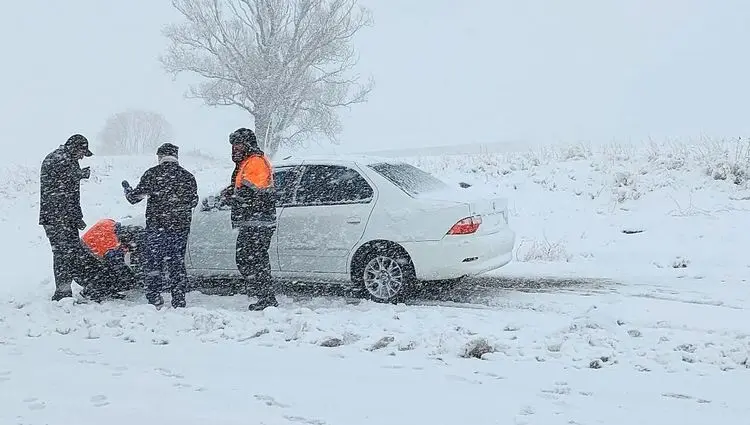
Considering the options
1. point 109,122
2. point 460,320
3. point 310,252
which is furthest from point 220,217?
point 109,122

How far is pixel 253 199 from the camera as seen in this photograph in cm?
607

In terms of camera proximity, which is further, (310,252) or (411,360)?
(310,252)

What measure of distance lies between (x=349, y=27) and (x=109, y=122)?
39151 millimetres

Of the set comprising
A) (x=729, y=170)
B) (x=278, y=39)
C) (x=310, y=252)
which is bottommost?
(x=310, y=252)

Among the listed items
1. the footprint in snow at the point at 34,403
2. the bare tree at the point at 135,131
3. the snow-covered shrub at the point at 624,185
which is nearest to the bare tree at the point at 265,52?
the snow-covered shrub at the point at 624,185

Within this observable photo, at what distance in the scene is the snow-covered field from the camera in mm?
3471

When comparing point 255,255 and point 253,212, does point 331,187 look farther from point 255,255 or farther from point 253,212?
point 255,255

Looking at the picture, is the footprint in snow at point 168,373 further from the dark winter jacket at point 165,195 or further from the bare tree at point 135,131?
the bare tree at point 135,131

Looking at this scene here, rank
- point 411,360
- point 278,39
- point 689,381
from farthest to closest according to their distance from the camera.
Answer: point 278,39
point 411,360
point 689,381

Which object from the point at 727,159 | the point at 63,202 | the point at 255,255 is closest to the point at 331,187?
the point at 255,255

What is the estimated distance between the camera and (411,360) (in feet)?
14.6

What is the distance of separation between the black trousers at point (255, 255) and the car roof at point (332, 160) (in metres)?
1.20

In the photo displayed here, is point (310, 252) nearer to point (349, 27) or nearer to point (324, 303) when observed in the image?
point (324, 303)

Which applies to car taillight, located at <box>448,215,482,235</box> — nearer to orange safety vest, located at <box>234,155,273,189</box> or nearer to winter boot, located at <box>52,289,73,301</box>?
orange safety vest, located at <box>234,155,273,189</box>
